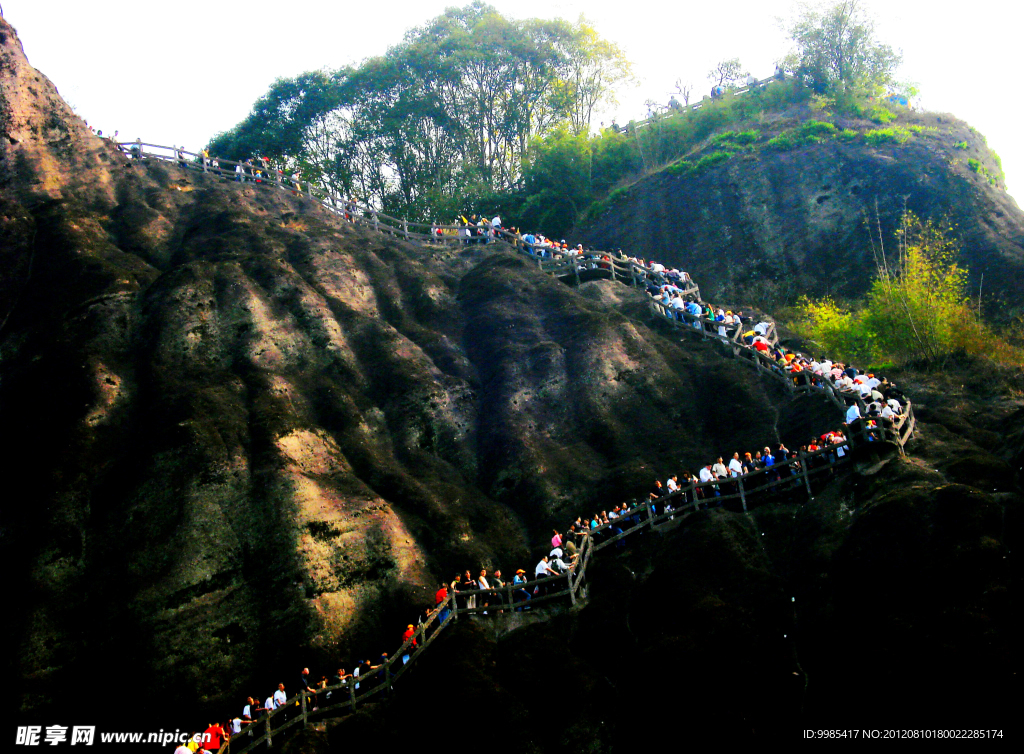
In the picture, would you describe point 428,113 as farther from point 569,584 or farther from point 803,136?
point 569,584

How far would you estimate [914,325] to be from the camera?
36.2 m

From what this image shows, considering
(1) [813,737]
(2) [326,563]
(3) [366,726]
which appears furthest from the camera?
(2) [326,563]

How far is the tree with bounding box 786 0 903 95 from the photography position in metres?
63.1

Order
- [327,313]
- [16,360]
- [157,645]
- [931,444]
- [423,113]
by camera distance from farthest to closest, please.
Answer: [423,113]
[327,313]
[16,360]
[931,444]
[157,645]

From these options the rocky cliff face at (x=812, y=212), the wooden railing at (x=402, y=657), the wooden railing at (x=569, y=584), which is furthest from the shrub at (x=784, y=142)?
the wooden railing at (x=402, y=657)

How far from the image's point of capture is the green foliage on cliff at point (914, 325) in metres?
35.8

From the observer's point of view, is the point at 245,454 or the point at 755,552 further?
the point at 245,454

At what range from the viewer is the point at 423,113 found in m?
67.9

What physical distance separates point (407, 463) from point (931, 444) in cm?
1838

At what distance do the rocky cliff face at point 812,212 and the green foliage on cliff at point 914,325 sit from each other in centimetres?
599

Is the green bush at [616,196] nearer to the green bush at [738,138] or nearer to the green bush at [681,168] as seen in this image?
the green bush at [681,168]

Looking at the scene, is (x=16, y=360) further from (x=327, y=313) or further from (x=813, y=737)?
(x=813, y=737)

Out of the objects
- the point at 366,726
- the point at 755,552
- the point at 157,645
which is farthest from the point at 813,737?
the point at 157,645

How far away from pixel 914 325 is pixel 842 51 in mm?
36287
